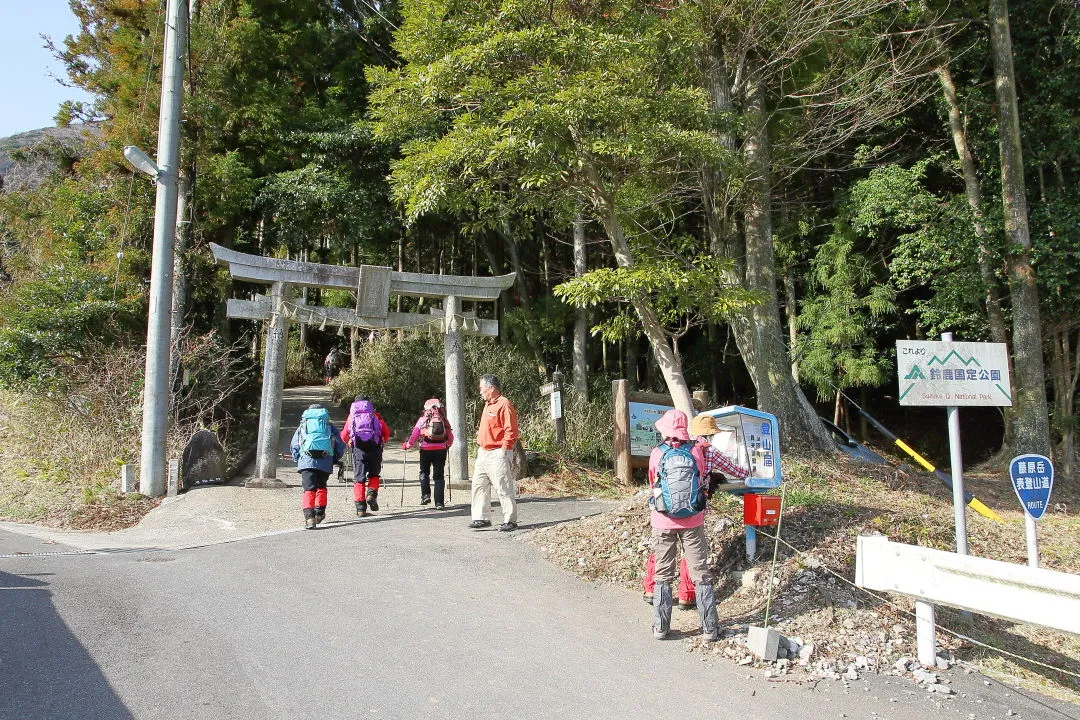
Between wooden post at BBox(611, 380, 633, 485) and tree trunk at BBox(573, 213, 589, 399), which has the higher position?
tree trunk at BBox(573, 213, 589, 399)

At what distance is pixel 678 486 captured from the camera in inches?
206

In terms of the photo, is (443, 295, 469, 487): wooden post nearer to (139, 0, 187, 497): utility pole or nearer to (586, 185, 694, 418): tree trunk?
(586, 185, 694, 418): tree trunk

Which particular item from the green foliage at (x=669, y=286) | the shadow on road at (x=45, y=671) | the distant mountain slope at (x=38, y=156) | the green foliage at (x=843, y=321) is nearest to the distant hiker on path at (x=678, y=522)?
the green foliage at (x=669, y=286)

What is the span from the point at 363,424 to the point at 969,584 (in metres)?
6.45

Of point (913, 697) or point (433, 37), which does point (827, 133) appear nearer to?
point (433, 37)

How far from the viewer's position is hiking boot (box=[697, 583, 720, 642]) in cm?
524

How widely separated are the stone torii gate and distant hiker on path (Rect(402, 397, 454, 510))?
86 centimetres

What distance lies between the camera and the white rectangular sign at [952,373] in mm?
5982

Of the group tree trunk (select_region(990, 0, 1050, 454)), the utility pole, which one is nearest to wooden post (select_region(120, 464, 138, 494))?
the utility pole

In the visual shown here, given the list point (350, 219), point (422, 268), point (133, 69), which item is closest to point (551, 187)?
point (350, 219)

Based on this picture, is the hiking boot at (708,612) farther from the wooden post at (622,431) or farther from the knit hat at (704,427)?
the wooden post at (622,431)

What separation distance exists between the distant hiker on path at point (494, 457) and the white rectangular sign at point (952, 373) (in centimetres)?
391

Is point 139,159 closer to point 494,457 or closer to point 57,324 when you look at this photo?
point 57,324

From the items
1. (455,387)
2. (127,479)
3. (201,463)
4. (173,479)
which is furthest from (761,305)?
(127,479)
